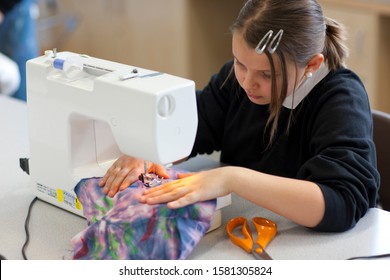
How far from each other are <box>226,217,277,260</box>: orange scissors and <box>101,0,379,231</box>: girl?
0.04 meters

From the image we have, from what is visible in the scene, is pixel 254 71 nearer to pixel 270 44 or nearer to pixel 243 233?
pixel 270 44

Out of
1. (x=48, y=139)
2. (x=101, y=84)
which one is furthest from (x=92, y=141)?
(x=101, y=84)

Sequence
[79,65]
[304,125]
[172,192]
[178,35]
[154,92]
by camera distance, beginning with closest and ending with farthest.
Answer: [154,92] < [172,192] < [79,65] < [304,125] < [178,35]

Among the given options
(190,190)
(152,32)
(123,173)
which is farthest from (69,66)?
(152,32)

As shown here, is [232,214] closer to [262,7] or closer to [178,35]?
[262,7]

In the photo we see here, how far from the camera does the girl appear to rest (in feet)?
4.04

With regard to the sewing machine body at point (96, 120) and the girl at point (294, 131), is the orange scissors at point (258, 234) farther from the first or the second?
the sewing machine body at point (96, 120)

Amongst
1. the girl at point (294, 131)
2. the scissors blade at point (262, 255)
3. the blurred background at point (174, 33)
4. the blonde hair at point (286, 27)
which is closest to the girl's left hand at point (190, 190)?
the girl at point (294, 131)

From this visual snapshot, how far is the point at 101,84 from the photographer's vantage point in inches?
46.5

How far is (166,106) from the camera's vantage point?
43.8 inches

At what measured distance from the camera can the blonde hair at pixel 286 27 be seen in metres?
1.33

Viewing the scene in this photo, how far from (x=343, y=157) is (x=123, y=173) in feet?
1.40

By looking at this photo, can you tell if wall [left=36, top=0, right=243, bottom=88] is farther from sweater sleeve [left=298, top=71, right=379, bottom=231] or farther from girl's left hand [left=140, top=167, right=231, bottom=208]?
girl's left hand [left=140, top=167, right=231, bottom=208]
